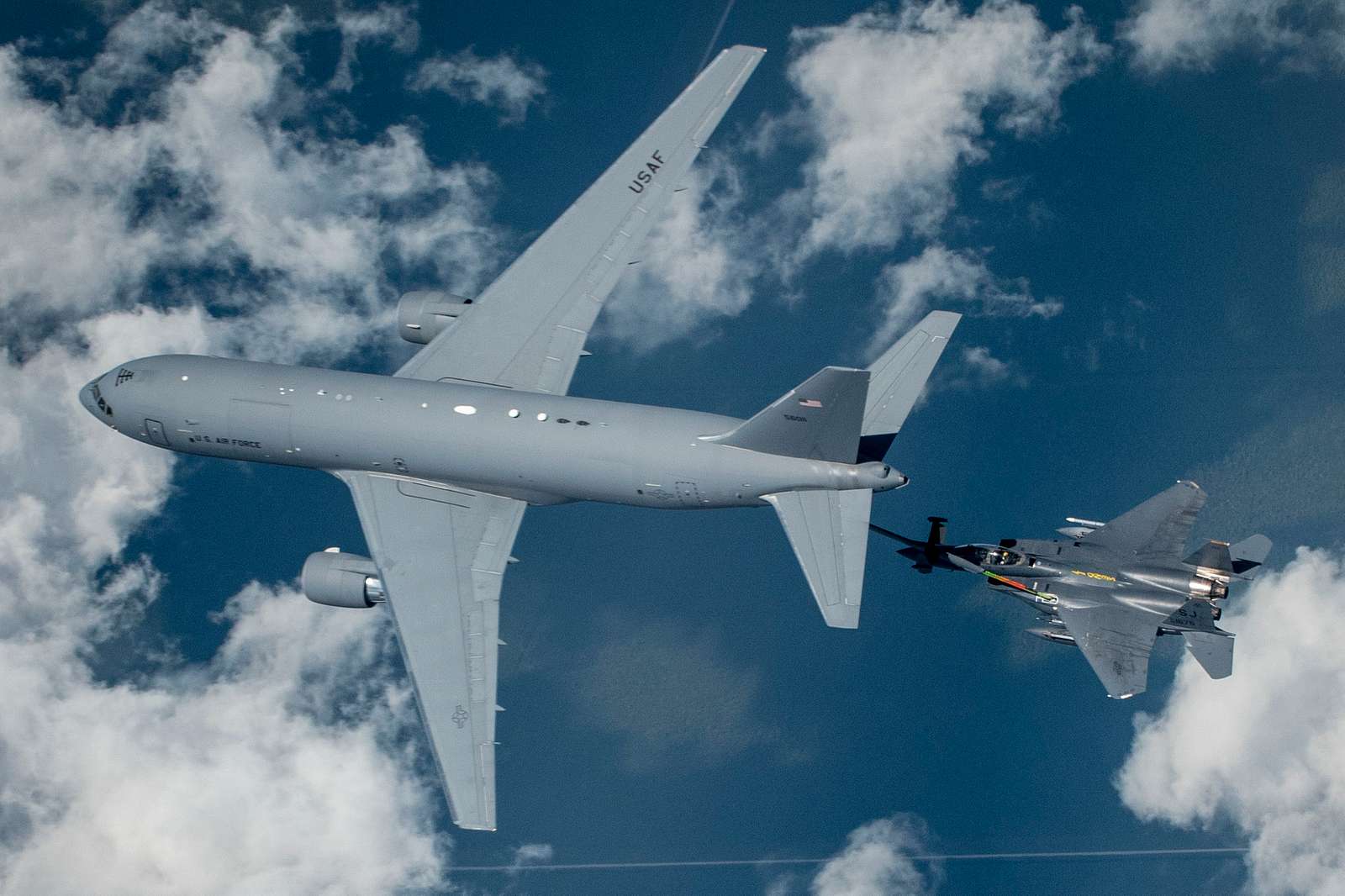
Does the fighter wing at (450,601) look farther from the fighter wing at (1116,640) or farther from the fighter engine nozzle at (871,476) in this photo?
the fighter wing at (1116,640)

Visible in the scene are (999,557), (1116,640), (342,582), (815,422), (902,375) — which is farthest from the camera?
(999,557)

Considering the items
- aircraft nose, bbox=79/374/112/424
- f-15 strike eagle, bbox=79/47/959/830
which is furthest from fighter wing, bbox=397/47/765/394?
aircraft nose, bbox=79/374/112/424

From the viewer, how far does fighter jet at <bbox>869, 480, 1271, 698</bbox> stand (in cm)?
4175

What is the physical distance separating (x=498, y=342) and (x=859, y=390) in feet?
48.5

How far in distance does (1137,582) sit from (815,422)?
1594cm

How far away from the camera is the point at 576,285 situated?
42.6 m

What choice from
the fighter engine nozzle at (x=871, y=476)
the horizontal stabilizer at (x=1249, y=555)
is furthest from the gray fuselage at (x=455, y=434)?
the horizontal stabilizer at (x=1249, y=555)

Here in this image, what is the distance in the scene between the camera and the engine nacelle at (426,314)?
43.1 metres

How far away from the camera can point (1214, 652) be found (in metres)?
42.5

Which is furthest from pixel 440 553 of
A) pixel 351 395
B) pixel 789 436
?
pixel 789 436

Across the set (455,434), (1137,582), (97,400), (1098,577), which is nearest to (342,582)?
(455,434)

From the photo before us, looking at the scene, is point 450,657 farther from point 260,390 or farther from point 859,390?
point 859,390

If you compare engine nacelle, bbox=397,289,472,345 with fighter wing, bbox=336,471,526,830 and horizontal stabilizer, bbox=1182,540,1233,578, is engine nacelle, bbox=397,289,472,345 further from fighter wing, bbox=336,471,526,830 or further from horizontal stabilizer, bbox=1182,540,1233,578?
horizontal stabilizer, bbox=1182,540,1233,578

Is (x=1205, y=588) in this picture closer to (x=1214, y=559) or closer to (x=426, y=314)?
(x=1214, y=559)
